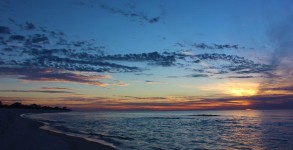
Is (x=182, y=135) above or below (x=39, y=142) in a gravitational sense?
below

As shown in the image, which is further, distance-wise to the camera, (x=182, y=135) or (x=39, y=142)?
(x=182, y=135)

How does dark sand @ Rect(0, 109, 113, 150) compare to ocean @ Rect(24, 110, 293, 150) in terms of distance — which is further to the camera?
ocean @ Rect(24, 110, 293, 150)

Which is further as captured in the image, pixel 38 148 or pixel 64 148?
pixel 64 148

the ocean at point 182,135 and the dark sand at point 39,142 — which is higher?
the dark sand at point 39,142

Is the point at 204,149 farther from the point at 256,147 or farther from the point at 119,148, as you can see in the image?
the point at 119,148

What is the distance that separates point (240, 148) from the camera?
27.3m

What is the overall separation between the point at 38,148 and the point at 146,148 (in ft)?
Result: 31.0

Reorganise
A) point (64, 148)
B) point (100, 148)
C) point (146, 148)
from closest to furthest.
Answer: point (64, 148) < point (100, 148) < point (146, 148)

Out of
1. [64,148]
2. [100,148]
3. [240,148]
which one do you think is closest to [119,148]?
[100,148]

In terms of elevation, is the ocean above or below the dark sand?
below

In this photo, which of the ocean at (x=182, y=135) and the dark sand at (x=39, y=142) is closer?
the dark sand at (x=39, y=142)

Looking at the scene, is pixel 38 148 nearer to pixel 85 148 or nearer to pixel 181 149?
pixel 85 148

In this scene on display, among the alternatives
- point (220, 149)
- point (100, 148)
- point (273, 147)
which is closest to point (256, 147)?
point (273, 147)

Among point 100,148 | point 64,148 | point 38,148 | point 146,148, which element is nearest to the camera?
point 38,148
